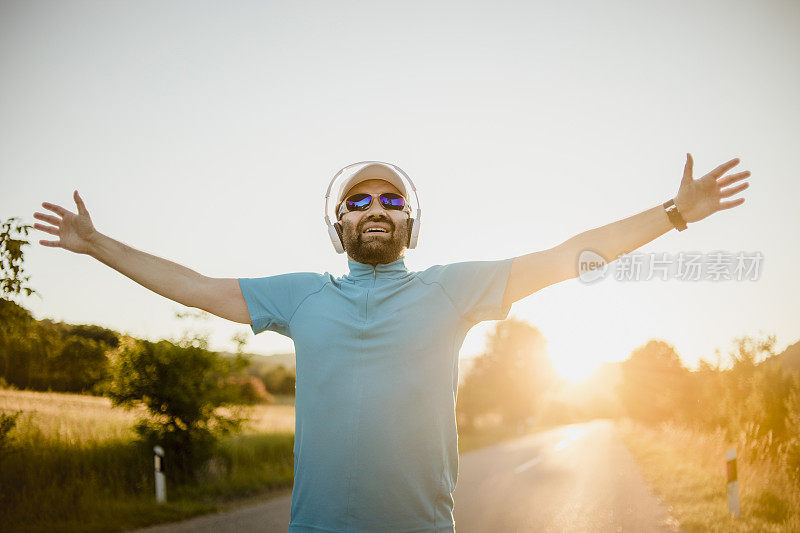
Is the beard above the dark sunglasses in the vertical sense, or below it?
below

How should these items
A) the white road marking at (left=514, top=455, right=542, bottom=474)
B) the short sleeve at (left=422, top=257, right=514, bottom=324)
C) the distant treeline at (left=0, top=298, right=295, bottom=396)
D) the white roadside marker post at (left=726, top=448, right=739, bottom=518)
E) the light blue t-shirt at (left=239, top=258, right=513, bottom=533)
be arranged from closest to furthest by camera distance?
the light blue t-shirt at (left=239, top=258, right=513, bottom=533)
the short sleeve at (left=422, top=257, right=514, bottom=324)
the distant treeline at (left=0, top=298, right=295, bottom=396)
the white roadside marker post at (left=726, top=448, right=739, bottom=518)
the white road marking at (left=514, top=455, right=542, bottom=474)

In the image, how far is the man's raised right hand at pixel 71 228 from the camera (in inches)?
105

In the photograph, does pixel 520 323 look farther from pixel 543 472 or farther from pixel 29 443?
pixel 29 443

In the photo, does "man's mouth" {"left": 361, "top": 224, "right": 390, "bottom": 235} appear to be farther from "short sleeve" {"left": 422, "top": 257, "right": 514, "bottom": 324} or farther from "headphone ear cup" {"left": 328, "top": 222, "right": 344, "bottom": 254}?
"headphone ear cup" {"left": 328, "top": 222, "right": 344, "bottom": 254}

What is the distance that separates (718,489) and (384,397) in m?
8.98

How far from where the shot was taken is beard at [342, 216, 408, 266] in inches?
95.0

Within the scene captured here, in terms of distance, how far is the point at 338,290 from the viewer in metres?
2.35

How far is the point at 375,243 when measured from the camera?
2.40m

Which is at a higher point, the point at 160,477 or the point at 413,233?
the point at 413,233

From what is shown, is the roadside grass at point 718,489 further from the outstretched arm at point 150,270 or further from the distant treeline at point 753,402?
the outstretched arm at point 150,270

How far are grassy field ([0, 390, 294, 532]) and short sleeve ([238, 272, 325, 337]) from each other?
20.4 feet

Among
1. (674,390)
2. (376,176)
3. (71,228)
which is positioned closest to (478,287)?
(376,176)

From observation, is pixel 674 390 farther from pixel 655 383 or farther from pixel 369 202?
pixel 369 202

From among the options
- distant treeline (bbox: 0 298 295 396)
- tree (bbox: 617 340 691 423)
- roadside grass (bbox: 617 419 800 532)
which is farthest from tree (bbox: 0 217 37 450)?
tree (bbox: 617 340 691 423)
